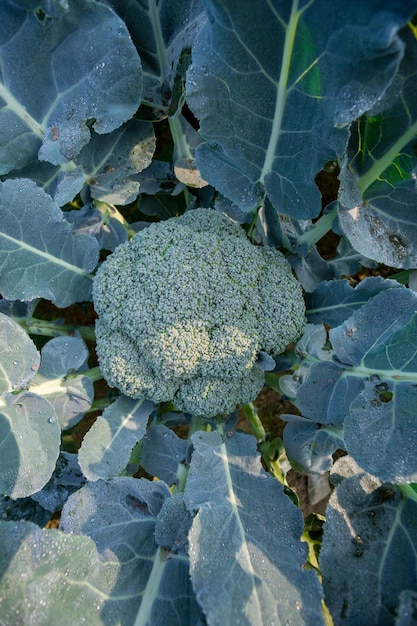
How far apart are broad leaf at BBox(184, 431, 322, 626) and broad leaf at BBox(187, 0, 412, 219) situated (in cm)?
66

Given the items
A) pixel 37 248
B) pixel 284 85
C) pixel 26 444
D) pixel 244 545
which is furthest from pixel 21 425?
pixel 284 85

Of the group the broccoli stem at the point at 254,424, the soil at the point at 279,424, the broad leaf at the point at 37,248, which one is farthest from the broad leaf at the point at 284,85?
the soil at the point at 279,424

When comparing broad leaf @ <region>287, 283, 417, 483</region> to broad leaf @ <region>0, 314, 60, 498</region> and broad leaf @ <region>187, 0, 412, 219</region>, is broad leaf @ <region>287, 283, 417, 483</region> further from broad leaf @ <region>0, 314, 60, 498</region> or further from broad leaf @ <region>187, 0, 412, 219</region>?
broad leaf @ <region>0, 314, 60, 498</region>

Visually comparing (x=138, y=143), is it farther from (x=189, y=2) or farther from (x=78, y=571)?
(x=78, y=571)

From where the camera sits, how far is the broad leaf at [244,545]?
0.96 metres

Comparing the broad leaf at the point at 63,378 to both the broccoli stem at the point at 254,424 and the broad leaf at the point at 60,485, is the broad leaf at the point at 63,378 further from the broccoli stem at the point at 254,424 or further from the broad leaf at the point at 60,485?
the broccoli stem at the point at 254,424

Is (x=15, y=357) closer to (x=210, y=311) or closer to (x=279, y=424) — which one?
(x=210, y=311)

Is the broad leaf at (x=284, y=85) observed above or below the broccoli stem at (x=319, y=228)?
above

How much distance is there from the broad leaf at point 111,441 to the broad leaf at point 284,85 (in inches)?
25.3

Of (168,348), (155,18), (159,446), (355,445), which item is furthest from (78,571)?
(155,18)

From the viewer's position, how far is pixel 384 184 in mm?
1197

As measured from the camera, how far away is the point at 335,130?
1.02 m

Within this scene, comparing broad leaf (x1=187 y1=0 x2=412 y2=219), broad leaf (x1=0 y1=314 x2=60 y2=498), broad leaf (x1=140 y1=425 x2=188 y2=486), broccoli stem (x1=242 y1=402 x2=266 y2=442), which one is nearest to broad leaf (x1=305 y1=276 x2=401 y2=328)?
broad leaf (x1=187 y1=0 x2=412 y2=219)

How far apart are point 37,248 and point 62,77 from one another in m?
0.44
